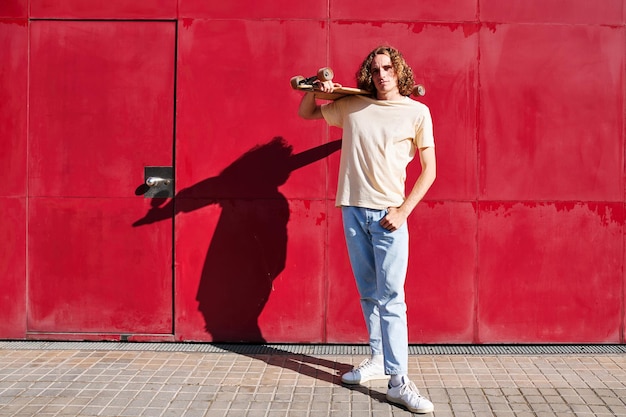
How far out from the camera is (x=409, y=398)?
3.66m

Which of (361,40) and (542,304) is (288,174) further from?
(542,304)

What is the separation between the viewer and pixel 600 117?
16.1 ft

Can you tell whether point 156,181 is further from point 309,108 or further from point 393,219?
point 393,219

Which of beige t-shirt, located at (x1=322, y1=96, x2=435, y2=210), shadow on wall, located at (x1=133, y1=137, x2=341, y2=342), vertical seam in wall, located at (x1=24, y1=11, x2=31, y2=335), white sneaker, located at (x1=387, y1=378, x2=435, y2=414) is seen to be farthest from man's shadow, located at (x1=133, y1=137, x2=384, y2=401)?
white sneaker, located at (x1=387, y1=378, x2=435, y2=414)

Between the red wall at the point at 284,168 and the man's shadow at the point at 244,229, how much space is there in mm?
15

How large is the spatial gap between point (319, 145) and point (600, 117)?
2046 millimetres

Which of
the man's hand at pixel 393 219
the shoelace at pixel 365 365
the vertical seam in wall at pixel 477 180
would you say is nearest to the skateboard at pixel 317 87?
the man's hand at pixel 393 219


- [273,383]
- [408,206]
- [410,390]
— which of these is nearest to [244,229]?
[273,383]

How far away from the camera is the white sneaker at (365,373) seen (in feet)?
13.4

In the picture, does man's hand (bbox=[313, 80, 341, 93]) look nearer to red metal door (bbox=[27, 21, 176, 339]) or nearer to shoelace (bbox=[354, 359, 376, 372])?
red metal door (bbox=[27, 21, 176, 339])

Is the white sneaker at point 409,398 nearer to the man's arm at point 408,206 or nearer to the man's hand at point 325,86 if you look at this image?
the man's arm at point 408,206

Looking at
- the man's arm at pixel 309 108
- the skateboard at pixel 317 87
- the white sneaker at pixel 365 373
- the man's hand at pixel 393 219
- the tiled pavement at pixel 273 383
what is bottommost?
the tiled pavement at pixel 273 383

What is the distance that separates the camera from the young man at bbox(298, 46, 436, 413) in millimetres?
3879

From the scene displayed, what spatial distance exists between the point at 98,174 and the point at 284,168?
137 cm
